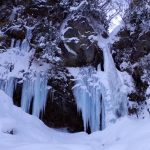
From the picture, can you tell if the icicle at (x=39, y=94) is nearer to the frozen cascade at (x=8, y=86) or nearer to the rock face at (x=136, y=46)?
the frozen cascade at (x=8, y=86)

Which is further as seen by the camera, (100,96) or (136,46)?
(136,46)

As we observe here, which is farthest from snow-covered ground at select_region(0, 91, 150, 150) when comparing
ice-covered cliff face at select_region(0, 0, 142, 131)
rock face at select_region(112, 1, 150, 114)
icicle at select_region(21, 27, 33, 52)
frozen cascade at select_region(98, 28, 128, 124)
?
icicle at select_region(21, 27, 33, 52)

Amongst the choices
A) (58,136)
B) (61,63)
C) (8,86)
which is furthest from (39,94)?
(58,136)

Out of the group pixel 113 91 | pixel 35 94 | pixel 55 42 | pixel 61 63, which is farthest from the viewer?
pixel 55 42

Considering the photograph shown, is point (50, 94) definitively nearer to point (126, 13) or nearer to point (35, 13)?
point (35, 13)

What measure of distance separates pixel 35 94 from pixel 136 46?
3290mm

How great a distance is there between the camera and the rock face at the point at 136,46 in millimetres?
8916

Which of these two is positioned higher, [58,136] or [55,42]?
[55,42]

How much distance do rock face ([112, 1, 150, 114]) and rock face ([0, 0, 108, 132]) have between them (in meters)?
0.60

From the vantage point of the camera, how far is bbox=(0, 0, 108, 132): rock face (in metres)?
8.66

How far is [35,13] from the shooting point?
975 centimetres

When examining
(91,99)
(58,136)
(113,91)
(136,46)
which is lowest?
(58,136)

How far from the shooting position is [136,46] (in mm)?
9375

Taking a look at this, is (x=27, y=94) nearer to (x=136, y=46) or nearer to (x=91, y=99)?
(x=91, y=99)
